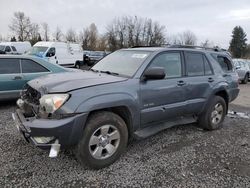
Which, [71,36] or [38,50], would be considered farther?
[71,36]

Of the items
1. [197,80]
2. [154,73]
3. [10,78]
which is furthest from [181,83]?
[10,78]

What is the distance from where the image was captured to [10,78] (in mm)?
6426

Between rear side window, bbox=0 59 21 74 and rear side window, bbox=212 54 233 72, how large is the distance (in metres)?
4.82

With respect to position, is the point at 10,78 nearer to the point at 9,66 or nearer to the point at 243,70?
the point at 9,66

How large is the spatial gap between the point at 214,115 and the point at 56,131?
12.0ft

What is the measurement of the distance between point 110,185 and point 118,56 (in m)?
2.47

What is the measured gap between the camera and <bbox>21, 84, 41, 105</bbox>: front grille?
347 centimetres

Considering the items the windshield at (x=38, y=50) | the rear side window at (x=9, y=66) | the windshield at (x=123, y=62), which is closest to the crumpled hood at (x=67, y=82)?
the windshield at (x=123, y=62)

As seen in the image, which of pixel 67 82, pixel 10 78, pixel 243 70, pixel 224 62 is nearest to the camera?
pixel 67 82

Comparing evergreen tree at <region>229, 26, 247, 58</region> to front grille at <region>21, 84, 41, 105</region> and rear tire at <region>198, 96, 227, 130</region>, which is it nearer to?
rear tire at <region>198, 96, 227, 130</region>

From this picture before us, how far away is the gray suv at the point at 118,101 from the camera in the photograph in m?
3.17

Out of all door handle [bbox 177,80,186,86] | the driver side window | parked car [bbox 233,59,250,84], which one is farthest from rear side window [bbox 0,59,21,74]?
parked car [bbox 233,59,250,84]

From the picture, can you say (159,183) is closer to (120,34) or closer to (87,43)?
(120,34)

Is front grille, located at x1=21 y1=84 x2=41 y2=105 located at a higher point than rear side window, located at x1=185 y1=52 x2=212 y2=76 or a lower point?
lower
